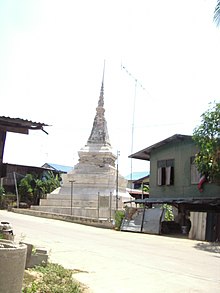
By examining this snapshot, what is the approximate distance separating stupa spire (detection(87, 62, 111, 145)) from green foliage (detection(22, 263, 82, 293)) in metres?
33.4

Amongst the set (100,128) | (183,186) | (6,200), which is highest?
(100,128)

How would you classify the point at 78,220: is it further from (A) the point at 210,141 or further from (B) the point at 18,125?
(B) the point at 18,125

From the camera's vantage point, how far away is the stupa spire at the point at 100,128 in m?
42.3

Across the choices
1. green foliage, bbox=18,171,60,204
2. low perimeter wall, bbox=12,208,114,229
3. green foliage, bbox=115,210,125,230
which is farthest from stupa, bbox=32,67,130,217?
green foliage, bbox=18,171,60,204

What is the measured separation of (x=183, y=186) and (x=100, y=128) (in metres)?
19.9

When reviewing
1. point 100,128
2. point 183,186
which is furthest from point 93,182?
point 183,186

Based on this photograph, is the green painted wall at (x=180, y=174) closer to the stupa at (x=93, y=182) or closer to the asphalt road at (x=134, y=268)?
the stupa at (x=93, y=182)

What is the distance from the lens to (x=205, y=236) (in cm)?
2102

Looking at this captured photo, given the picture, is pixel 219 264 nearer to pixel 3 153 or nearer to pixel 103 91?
pixel 3 153

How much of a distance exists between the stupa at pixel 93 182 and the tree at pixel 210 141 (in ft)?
43.2

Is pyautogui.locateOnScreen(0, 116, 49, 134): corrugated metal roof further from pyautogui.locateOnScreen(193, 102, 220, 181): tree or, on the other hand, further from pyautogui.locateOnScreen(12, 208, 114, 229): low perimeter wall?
pyautogui.locateOnScreen(12, 208, 114, 229): low perimeter wall

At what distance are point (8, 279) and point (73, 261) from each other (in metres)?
5.87

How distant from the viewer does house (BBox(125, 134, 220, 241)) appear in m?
21.2

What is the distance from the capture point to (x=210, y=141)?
18.9 metres
